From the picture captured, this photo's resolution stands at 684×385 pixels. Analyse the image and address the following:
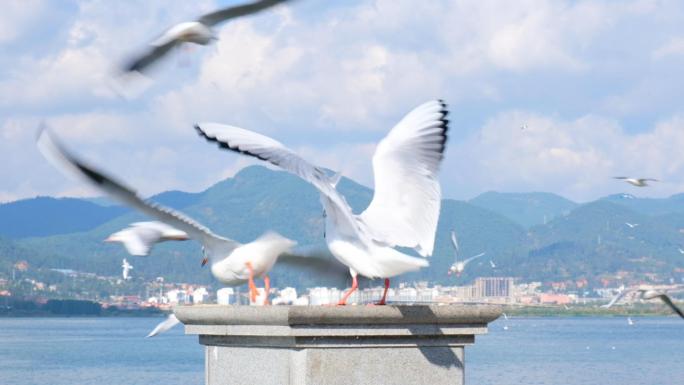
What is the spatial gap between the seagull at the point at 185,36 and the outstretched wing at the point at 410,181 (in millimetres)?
1587

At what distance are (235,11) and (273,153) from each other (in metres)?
2.21

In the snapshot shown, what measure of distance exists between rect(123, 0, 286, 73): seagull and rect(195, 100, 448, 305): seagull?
1634 millimetres

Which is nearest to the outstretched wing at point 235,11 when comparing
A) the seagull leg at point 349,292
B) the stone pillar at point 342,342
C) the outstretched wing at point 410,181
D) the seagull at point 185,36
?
the seagull at point 185,36

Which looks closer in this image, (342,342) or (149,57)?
(342,342)

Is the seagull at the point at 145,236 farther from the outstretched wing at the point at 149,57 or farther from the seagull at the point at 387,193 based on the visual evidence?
the seagull at the point at 387,193

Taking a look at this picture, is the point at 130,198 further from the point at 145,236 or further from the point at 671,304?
the point at 671,304

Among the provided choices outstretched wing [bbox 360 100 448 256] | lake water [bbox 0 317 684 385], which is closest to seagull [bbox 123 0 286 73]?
outstretched wing [bbox 360 100 448 256]

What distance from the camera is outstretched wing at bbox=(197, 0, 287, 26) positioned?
9.62m

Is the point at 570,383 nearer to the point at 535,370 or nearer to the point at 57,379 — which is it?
the point at 535,370

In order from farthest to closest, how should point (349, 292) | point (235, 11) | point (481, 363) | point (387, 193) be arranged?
point (481, 363) < point (235, 11) < point (387, 193) < point (349, 292)

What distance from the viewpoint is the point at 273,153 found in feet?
26.9

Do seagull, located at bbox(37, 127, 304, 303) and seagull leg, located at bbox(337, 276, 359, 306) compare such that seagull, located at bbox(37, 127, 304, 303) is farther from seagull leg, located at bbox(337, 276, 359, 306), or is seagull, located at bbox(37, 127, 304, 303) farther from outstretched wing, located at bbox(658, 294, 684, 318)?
outstretched wing, located at bbox(658, 294, 684, 318)

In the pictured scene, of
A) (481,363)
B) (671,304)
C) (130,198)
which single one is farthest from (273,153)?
(481,363)

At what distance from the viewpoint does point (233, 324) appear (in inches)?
323
